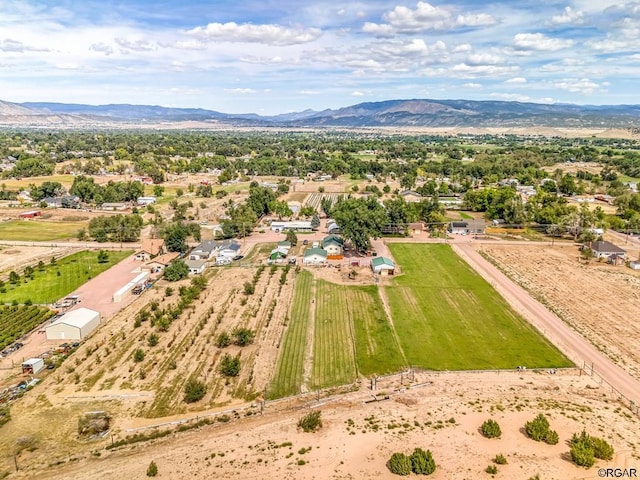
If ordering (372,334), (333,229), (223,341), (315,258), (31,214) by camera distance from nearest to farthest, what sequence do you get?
(223,341) < (372,334) < (315,258) < (333,229) < (31,214)

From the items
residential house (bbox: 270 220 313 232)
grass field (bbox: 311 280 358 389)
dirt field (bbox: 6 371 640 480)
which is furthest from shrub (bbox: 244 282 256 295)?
residential house (bbox: 270 220 313 232)

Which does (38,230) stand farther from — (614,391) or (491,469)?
(614,391)

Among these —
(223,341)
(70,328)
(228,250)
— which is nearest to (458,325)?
(223,341)

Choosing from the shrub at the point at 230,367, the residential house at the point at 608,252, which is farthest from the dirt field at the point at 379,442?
the residential house at the point at 608,252

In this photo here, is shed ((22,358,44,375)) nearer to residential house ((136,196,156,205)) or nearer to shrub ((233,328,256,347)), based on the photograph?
shrub ((233,328,256,347))

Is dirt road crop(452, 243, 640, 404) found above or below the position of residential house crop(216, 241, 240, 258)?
below

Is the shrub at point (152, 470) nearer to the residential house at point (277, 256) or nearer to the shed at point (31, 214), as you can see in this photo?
the residential house at point (277, 256)
